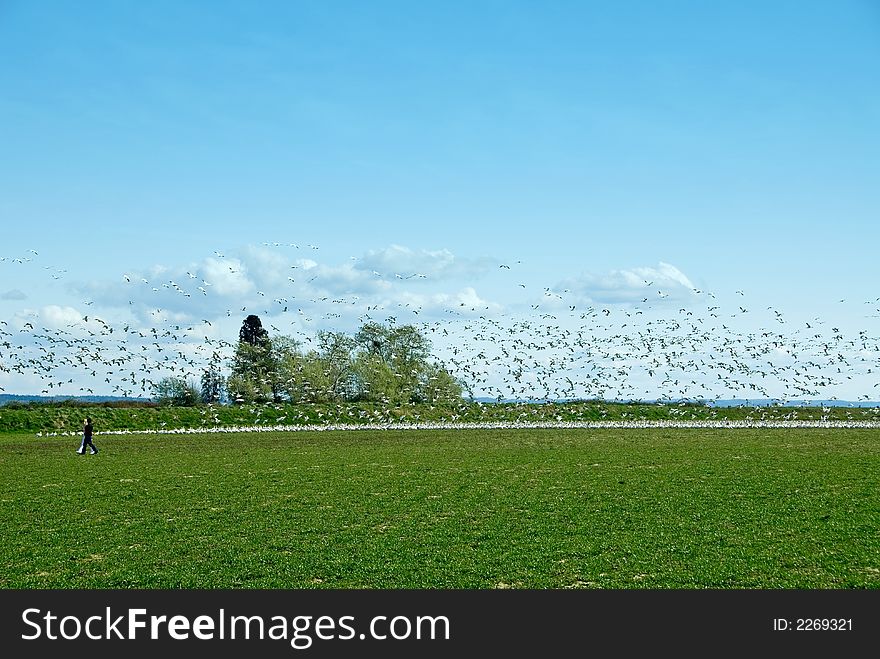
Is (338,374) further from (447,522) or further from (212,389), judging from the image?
(447,522)

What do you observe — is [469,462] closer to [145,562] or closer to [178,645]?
[145,562]

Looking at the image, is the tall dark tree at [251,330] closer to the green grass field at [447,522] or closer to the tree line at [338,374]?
the tree line at [338,374]

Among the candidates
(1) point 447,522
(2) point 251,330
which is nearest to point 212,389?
(2) point 251,330

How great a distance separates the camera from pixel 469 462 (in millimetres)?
33938

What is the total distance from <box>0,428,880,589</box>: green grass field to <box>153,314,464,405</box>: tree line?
59022 mm

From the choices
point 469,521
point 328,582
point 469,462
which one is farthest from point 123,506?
point 469,462

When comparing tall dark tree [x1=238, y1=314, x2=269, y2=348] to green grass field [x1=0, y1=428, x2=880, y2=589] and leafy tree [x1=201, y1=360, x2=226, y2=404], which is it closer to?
leafy tree [x1=201, y1=360, x2=226, y2=404]

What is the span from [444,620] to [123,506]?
12.9 m

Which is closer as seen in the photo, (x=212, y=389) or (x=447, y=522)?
(x=447, y=522)

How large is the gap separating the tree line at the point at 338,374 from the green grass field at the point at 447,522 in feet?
194

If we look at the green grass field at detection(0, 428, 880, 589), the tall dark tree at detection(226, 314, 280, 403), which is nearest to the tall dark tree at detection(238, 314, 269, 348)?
the tall dark tree at detection(226, 314, 280, 403)

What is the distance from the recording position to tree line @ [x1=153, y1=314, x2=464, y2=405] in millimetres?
95562

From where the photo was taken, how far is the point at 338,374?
3885 inches

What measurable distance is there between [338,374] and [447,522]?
81.0m
